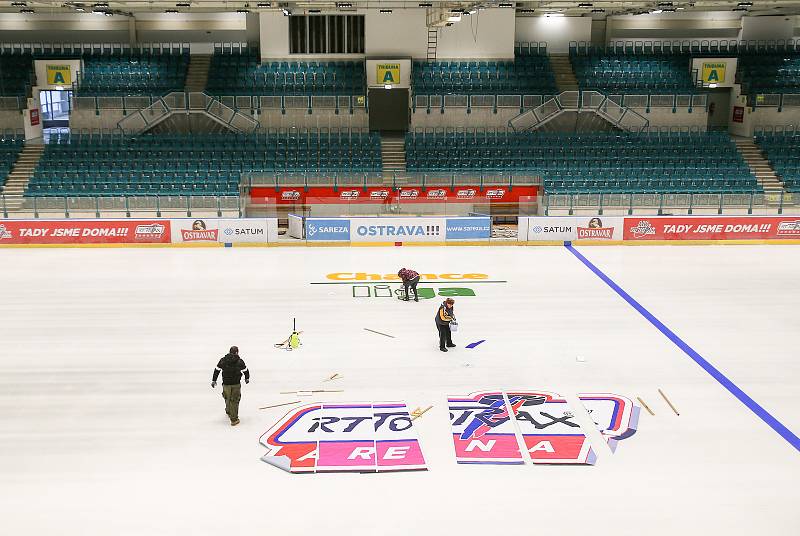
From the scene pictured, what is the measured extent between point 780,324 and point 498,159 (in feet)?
51.7

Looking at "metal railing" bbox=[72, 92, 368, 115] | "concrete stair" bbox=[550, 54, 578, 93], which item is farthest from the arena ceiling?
"metal railing" bbox=[72, 92, 368, 115]

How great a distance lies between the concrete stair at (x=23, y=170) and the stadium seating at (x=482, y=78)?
54.3 feet

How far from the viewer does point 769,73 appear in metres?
35.9

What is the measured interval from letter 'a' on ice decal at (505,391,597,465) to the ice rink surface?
1.02 ft

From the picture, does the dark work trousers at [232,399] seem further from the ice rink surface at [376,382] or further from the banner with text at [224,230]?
the banner with text at [224,230]

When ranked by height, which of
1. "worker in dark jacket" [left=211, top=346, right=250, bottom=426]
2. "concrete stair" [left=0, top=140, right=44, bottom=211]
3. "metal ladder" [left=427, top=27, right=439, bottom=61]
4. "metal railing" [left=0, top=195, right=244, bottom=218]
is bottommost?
"worker in dark jacket" [left=211, top=346, right=250, bottom=426]

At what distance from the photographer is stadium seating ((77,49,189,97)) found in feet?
111

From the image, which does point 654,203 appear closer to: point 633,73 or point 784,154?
point 784,154

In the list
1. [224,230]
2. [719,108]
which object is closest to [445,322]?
[224,230]

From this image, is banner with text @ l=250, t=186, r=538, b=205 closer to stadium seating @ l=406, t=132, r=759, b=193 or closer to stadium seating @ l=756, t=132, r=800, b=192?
stadium seating @ l=406, t=132, r=759, b=193

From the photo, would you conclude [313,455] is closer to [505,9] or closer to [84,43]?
[505,9]

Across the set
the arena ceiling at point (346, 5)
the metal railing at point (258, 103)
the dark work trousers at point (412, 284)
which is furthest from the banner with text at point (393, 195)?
the dark work trousers at point (412, 284)

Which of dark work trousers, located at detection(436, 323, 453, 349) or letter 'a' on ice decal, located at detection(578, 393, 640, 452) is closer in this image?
letter 'a' on ice decal, located at detection(578, 393, 640, 452)

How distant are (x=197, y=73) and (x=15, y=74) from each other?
8095 millimetres
